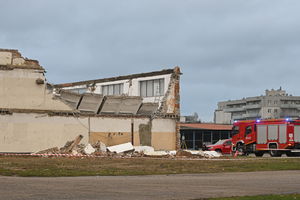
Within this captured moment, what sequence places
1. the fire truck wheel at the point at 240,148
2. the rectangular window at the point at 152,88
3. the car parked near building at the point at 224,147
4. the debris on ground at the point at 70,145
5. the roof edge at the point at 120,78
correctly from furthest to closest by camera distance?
the car parked near building at the point at 224,147, the rectangular window at the point at 152,88, the fire truck wheel at the point at 240,148, the roof edge at the point at 120,78, the debris on ground at the point at 70,145

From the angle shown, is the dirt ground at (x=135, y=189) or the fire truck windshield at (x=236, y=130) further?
the fire truck windshield at (x=236, y=130)

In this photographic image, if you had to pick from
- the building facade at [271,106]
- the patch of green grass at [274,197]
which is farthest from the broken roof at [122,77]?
the building facade at [271,106]

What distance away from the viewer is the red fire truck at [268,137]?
4556cm

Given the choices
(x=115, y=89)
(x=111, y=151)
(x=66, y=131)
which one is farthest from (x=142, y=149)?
(x=115, y=89)

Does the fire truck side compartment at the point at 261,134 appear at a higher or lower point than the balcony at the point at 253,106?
lower

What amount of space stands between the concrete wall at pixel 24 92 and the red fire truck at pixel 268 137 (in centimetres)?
1706

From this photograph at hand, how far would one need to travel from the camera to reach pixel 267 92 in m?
180

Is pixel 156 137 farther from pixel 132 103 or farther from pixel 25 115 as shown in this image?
pixel 25 115

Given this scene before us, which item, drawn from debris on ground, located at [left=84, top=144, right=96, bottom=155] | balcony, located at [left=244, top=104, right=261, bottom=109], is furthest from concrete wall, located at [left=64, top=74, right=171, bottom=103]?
balcony, located at [left=244, top=104, right=261, bottom=109]

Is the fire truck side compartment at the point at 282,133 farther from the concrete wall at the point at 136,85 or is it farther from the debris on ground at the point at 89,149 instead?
the debris on ground at the point at 89,149

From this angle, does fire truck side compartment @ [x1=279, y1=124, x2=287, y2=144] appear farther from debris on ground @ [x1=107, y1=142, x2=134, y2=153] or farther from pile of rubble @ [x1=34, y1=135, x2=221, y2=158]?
debris on ground @ [x1=107, y1=142, x2=134, y2=153]

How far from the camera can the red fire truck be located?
45.6 m

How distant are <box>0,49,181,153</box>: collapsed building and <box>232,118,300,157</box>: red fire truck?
6312 millimetres

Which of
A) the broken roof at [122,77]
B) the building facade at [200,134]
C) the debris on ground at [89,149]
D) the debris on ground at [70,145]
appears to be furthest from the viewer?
the building facade at [200,134]
